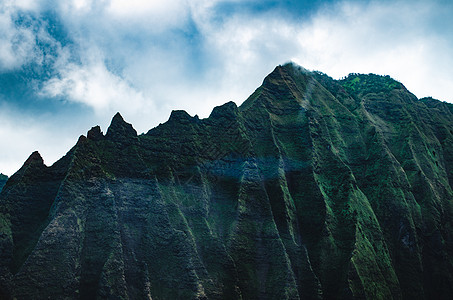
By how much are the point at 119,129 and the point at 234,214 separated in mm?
20764

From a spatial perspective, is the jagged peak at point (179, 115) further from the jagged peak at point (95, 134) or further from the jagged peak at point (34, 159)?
the jagged peak at point (34, 159)

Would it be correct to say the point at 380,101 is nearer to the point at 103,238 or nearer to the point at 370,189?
the point at 370,189

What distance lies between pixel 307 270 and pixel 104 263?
2577 cm

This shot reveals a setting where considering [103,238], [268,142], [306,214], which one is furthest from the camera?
[268,142]

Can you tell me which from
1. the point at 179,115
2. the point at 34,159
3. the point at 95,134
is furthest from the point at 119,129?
the point at 34,159

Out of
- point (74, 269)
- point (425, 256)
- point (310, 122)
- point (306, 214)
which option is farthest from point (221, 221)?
point (425, 256)

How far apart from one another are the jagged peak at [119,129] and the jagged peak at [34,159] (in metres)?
8.98

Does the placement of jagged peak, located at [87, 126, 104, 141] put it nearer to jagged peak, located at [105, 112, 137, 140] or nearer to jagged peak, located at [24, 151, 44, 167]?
jagged peak, located at [105, 112, 137, 140]

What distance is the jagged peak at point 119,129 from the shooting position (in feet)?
158

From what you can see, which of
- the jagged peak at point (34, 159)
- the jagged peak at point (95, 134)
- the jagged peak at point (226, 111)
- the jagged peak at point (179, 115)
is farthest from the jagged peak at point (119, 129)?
the jagged peak at point (226, 111)

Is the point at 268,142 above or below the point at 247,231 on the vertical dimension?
above

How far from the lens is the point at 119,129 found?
48781 millimetres

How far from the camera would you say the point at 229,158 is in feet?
174

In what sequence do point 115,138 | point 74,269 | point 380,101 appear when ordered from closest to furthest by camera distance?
point 74,269, point 115,138, point 380,101
